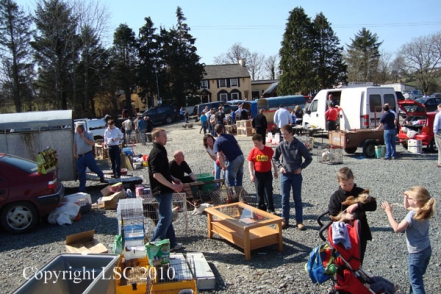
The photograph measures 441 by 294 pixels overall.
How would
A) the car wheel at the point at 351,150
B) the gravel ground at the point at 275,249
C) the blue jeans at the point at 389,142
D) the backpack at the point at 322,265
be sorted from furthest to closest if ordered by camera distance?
the car wheel at the point at 351,150 → the blue jeans at the point at 389,142 → the gravel ground at the point at 275,249 → the backpack at the point at 322,265

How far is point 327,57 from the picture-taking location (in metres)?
45.8

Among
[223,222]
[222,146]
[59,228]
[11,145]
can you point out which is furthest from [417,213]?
[11,145]

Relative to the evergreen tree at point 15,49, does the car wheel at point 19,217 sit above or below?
below

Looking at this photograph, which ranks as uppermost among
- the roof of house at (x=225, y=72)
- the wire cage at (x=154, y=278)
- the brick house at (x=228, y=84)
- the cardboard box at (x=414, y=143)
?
the roof of house at (x=225, y=72)

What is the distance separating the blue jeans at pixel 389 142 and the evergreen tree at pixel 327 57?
108 ft

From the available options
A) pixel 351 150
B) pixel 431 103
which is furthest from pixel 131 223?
pixel 431 103

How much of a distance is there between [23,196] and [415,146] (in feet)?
41.2

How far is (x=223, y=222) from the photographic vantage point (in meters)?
6.24

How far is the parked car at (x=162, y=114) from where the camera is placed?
36156 millimetres

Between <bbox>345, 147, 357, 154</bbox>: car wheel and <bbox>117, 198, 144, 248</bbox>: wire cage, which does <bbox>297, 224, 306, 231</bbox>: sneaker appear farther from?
<bbox>345, 147, 357, 154</bbox>: car wheel

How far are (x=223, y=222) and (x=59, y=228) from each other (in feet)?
11.6

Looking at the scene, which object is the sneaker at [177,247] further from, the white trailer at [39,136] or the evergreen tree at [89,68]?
the evergreen tree at [89,68]

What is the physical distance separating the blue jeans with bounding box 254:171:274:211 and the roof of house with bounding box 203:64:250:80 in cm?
5169

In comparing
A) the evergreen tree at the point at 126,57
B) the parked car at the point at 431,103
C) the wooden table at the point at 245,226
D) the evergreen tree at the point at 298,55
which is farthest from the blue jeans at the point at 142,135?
the evergreen tree at the point at 298,55
